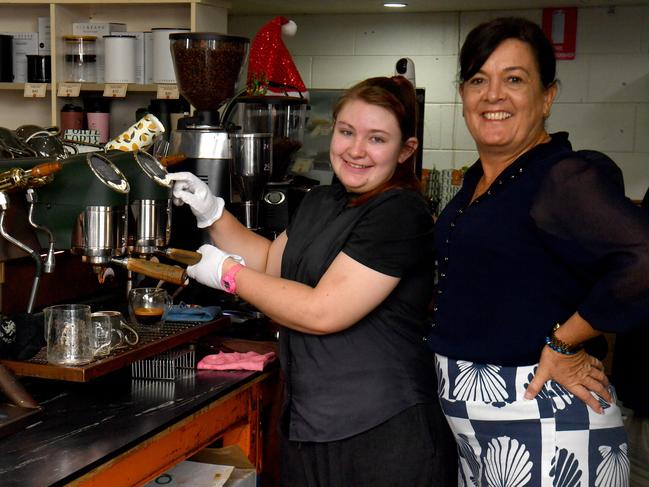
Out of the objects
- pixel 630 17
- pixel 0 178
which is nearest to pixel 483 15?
pixel 630 17

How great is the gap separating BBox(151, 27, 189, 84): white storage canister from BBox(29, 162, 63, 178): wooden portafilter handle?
2044 millimetres

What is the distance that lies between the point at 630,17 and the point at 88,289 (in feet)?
8.65

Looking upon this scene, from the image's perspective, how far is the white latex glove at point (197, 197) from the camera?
2.03 m

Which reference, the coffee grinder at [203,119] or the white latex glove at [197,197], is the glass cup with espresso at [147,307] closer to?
the white latex glove at [197,197]

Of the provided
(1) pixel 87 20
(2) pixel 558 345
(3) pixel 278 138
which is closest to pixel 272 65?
(3) pixel 278 138

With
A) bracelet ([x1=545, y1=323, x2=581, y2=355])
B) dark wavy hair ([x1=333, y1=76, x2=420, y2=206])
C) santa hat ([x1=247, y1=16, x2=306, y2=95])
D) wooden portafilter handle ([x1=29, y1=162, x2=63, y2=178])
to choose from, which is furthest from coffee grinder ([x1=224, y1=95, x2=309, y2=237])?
bracelet ([x1=545, y1=323, x2=581, y2=355])

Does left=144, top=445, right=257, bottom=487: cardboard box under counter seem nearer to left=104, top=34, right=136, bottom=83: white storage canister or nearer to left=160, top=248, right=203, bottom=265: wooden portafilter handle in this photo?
left=160, top=248, right=203, bottom=265: wooden portafilter handle

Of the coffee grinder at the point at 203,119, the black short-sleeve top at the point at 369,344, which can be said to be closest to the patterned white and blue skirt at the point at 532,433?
the black short-sleeve top at the point at 369,344

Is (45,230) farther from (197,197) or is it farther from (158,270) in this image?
(197,197)

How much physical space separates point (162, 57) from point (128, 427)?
2284 mm

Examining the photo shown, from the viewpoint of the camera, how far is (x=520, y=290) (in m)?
1.60

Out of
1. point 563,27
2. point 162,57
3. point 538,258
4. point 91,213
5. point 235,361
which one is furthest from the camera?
point 563,27

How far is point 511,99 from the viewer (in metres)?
1.65

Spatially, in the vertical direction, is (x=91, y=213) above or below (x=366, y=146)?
below
